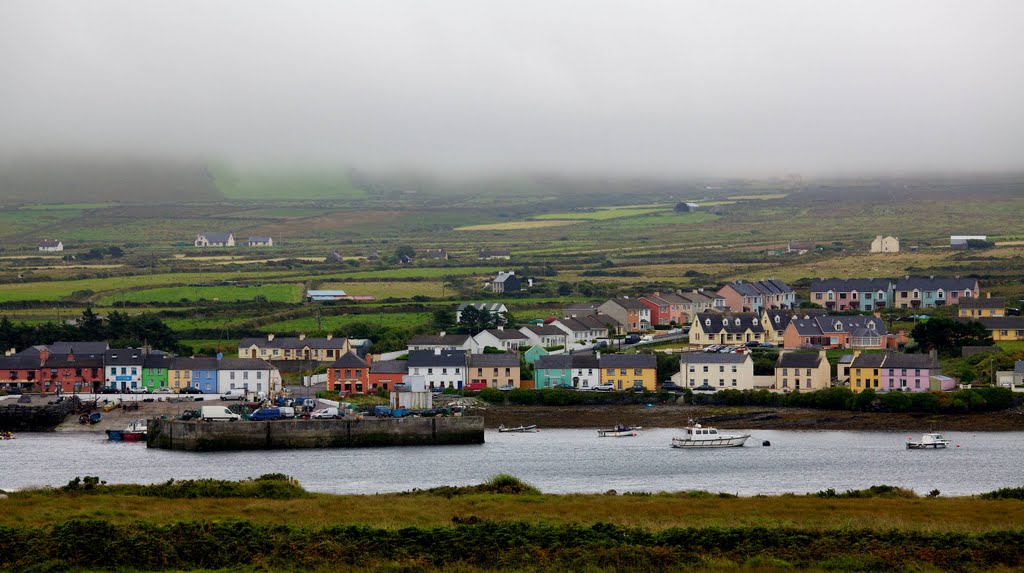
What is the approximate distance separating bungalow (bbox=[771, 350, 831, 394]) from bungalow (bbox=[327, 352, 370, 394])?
21.5 metres

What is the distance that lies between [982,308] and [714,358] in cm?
3001

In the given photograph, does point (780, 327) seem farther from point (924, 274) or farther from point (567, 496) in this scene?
point (567, 496)

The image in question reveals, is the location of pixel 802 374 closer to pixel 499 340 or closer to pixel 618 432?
pixel 618 432

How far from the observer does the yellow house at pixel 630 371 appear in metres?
85.6

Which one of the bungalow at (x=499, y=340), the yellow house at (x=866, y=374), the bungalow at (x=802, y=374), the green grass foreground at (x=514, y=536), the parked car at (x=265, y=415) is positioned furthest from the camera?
the bungalow at (x=499, y=340)

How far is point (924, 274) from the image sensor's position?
14225 cm

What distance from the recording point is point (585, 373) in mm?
87062

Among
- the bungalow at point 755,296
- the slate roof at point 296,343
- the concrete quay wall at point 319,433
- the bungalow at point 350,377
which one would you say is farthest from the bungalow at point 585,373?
the bungalow at point 755,296

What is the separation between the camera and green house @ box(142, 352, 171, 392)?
89875 millimetres

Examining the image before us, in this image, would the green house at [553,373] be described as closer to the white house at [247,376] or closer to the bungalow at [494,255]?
the white house at [247,376]

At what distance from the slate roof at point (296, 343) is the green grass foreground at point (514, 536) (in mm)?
49889

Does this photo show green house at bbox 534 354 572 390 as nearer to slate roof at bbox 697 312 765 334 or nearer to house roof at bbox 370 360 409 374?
house roof at bbox 370 360 409 374

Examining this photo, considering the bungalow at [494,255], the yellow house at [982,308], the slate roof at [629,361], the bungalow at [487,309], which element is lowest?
the slate roof at [629,361]

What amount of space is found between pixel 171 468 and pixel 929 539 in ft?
111
